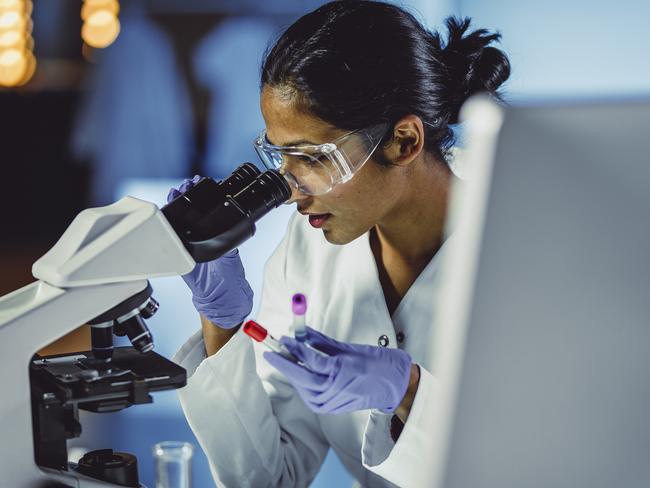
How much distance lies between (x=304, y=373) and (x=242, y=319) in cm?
50

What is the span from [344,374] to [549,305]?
0.64 m

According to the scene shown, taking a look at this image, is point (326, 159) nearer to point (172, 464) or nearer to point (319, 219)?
point (319, 219)

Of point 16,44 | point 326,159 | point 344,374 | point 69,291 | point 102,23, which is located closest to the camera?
point 69,291

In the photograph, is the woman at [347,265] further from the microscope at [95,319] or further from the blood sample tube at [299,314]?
the microscope at [95,319]

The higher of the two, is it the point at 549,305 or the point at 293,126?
the point at 293,126

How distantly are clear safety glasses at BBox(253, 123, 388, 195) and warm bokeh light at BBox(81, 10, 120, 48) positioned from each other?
3.21m

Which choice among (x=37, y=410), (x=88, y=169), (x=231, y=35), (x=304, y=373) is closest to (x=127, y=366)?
(x=37, y=410)

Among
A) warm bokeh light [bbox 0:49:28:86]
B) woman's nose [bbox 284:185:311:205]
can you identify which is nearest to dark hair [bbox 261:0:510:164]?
woman's nose [bbox 284:185:311:205]

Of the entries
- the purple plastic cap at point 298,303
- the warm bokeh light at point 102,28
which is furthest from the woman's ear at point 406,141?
the warm bokeh light at point 102,28

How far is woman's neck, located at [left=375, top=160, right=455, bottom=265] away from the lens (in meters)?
1.70

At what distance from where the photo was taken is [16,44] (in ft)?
16.0

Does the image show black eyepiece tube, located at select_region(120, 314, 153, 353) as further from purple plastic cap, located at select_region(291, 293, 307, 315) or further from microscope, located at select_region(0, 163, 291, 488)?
purple plastic cap, located at select_region(291, 293, 307, 315)

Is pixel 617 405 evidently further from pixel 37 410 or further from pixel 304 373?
pixel 37 410

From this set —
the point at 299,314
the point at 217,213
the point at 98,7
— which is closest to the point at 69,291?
the point at 217,213
